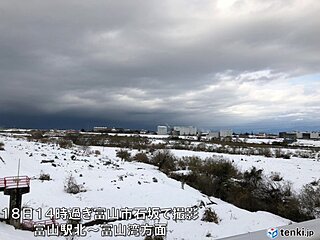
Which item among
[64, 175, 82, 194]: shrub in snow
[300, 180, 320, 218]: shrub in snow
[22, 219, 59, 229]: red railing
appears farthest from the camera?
[300, 180, 320, 218]: shrub in snow

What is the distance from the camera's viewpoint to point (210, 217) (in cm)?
1527

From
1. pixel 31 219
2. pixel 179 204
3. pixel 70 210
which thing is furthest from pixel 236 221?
pixel 31 219

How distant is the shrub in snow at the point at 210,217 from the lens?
15113 mm

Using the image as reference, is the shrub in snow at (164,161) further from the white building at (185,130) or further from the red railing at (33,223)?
the white building at (185,130)

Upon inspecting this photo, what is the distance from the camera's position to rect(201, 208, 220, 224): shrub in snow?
15.1 metres

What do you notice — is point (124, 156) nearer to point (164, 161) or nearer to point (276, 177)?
point (164, 161)

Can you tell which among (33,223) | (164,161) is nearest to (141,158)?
(164,161)

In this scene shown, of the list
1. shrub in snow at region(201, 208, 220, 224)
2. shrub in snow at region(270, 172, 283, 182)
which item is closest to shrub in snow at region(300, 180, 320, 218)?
shrub in snow at region(270, 172, 283, 182)

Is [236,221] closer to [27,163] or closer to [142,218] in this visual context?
[142,218]

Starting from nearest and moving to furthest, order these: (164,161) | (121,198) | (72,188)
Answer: (121,198) < (72,188) < (164,161)

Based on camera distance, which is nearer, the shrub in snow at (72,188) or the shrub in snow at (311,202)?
the shrub in snow at (72,188)

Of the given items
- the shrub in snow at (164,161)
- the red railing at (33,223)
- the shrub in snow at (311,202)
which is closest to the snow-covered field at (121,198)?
the red railing at (33,223)

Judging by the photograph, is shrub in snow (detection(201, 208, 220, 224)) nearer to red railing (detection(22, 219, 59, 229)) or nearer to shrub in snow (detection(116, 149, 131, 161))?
red railing (detection(22, 219, 59, 229))

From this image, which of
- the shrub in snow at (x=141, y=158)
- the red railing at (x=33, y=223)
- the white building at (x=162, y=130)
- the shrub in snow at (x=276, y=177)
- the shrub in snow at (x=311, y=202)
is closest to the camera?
the red railing at (x=33, y=223)
